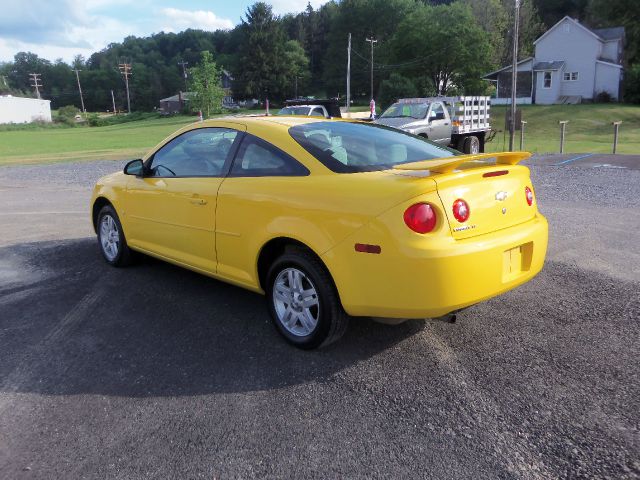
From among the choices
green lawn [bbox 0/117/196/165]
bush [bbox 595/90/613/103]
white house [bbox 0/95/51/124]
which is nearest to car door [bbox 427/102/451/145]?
green lawn [bbox 0/117/196/165]

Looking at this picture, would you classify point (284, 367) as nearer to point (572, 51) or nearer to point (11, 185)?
point (11, 185)

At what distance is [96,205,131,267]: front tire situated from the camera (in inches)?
223

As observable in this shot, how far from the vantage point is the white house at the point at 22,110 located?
90.4m

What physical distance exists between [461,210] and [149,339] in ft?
7.91

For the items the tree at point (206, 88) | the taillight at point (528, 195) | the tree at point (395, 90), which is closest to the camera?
the taillight at point (528, 195)

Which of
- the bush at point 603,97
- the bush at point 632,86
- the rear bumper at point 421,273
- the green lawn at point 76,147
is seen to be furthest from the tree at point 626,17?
the rear bumper at point 421,273

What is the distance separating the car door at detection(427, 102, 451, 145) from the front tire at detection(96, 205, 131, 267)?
1301cm

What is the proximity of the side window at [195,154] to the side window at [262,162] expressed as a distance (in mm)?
194

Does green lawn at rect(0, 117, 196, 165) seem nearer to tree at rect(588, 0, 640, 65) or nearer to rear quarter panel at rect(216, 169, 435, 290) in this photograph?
rear quarter panel at rect(216, 169, 435, 290)

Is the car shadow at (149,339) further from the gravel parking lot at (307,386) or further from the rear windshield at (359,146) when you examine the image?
the rear windshield at (359,146)

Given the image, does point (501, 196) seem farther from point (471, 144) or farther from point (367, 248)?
point (471, 144)

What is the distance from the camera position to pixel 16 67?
13712 cm

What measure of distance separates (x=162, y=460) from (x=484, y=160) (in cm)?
274

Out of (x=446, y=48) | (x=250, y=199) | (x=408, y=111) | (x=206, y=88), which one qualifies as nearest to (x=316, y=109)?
(x=408, y=111)
